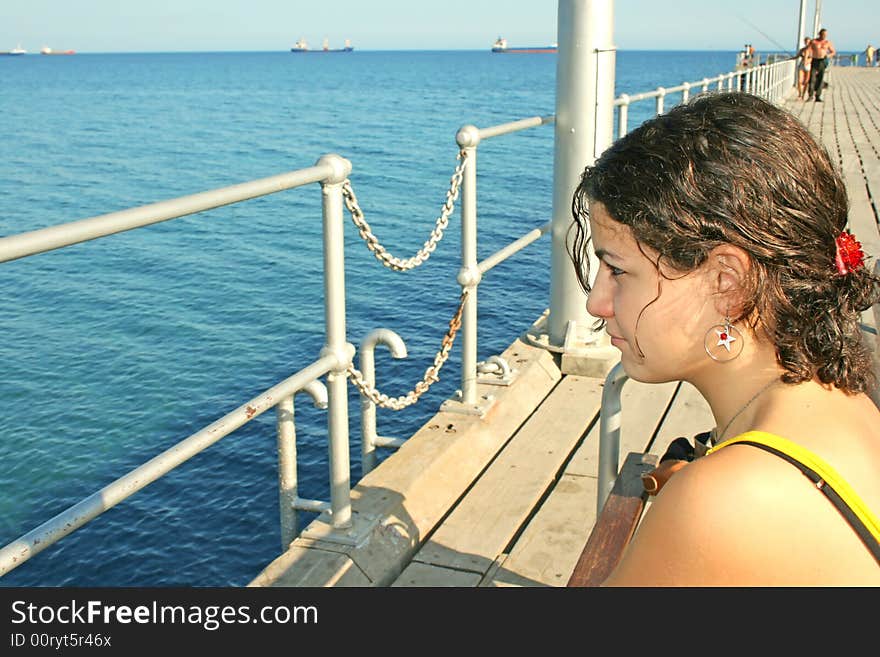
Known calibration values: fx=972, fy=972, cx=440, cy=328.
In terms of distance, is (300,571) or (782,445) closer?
(782,445)

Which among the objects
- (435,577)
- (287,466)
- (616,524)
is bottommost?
(435,577)

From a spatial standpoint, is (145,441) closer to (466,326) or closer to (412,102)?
(466,326)

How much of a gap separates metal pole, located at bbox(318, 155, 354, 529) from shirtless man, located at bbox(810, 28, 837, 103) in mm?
24685

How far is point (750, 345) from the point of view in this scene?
1.49 m

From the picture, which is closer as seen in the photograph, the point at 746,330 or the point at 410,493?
the point at 746,330

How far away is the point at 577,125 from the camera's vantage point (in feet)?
16.7

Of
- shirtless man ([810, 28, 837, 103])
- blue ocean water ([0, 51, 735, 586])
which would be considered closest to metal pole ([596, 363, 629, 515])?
blue ocean water ([0, 51, 735, 586])

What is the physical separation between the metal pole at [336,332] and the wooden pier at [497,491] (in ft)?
0.47

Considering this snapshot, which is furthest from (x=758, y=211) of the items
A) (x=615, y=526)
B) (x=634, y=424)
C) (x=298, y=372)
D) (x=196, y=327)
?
(x=196, y=327)

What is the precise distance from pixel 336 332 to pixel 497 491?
3.84ft

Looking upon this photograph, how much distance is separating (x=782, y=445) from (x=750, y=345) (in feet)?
0.88

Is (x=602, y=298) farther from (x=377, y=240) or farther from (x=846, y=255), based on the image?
(x=377, y=240)

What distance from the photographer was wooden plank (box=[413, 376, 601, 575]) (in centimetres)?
356
